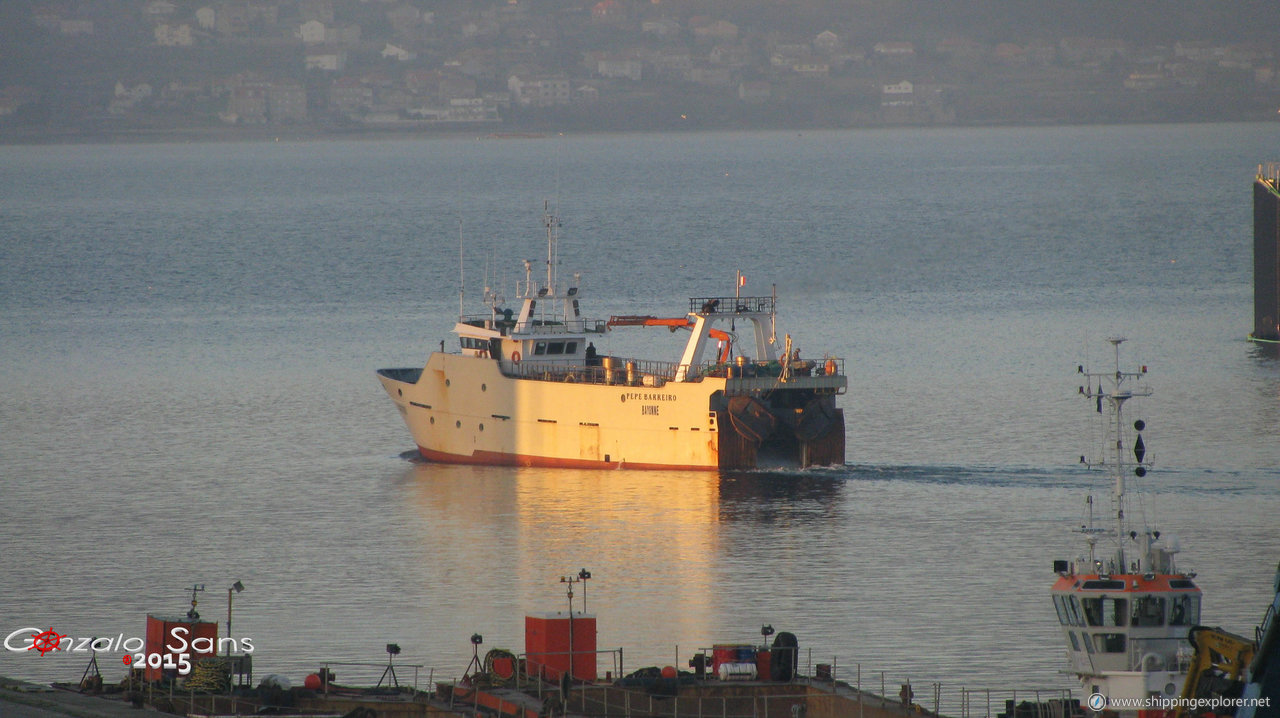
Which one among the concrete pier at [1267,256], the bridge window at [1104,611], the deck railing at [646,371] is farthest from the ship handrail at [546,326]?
the bridge window at [1104,611]

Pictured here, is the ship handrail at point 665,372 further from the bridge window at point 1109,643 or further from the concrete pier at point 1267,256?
the concrete pier at point 1267,256

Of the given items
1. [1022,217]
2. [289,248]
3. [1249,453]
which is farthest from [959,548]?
[1022,217]

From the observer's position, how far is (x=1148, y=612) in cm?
2859

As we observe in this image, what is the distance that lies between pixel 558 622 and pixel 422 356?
5732 cm

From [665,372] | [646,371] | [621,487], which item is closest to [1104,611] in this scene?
[621,487]

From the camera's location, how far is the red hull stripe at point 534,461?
Result: 61.7 meters

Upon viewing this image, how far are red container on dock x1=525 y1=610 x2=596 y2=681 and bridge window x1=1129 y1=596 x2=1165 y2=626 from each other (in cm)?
971

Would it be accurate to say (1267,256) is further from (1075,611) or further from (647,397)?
(1075,611)

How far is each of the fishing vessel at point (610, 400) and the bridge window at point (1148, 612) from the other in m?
31.6

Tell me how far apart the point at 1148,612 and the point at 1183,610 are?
540 mm

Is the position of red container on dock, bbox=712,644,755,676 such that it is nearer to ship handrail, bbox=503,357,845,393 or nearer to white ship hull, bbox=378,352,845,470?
ship handrail, bbox=503,357,845,393

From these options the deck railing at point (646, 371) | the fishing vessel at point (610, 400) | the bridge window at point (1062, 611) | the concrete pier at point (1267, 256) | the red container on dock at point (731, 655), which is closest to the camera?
the bridge window at point (1062, 611)

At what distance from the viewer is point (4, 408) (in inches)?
3172

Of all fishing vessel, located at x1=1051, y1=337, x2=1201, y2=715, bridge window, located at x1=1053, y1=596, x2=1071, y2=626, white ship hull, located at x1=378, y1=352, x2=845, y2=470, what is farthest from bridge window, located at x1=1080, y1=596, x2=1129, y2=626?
white ship hull, located at x1=378, y1=352, x2=845, y2=470
